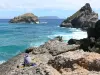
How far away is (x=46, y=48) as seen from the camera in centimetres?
3478

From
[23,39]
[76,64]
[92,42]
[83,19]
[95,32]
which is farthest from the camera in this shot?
[83,19]

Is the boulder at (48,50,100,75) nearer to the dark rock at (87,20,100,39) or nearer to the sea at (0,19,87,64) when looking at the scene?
the dark rock at (87,20,100,39)

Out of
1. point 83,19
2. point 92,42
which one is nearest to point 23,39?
point 92,42

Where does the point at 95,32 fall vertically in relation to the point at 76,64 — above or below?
below

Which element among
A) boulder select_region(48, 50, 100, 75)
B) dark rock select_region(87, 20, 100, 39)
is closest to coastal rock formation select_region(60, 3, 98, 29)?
dark rock select_region(87, 20, 100, 39)

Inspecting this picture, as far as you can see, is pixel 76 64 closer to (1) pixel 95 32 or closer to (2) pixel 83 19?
(1) pixel 95 32

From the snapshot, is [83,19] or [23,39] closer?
[23,39]

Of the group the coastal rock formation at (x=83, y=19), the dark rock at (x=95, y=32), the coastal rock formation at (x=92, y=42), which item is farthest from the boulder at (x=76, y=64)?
the coastal rock formation at (x=83, y=19)

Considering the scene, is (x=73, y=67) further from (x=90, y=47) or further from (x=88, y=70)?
(x=90, y=47)

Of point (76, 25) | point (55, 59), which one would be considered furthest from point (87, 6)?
point (55, 59)

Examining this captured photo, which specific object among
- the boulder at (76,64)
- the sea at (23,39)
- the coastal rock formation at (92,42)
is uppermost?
the boulder at (76,64)

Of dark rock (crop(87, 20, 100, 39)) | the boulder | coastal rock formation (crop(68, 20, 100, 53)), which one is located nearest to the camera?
the boulder

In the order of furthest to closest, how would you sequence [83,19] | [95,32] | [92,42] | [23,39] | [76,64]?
[83,19], [23,39], [95,32], [92,42], [76,64]

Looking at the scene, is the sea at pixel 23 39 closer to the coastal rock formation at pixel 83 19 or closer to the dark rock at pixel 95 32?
the dark rock at pixel 95 32
